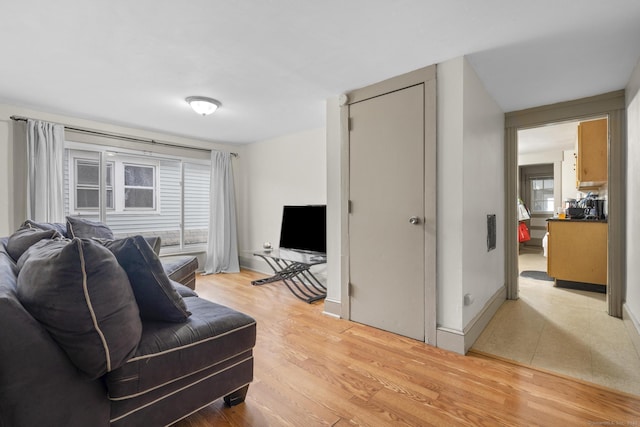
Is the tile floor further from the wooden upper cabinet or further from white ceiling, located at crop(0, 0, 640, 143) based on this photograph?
white ceiling, located at crop(0, 0, 640, 143)

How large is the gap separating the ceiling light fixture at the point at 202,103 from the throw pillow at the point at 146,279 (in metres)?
2.07

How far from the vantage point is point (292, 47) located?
2.11 meters

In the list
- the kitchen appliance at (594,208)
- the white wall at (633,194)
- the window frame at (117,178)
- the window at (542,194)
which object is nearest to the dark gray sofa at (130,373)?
the window frame at (117,178)

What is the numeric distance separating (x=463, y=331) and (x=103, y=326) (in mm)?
2232

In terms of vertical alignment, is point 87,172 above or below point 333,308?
above

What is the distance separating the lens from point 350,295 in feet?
9.35

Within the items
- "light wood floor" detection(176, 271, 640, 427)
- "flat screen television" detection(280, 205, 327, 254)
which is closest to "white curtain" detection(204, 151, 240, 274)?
"flat screen television" detection(280, 205, 327, 254)

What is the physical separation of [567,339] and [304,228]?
295cm

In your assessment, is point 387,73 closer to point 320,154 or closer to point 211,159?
point 320,154

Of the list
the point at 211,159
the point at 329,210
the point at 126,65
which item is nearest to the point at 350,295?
the point at 329,210

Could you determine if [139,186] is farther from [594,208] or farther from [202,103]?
[594,208]

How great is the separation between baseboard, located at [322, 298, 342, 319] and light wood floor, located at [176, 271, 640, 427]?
42cm

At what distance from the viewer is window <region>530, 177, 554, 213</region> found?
7570 mm

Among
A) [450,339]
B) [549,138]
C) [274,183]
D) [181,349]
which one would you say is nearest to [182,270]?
[181,349]
